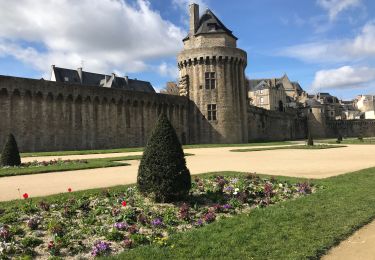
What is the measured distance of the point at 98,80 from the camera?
54562 millimetres

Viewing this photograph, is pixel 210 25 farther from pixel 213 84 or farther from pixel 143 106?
pixel 143 106

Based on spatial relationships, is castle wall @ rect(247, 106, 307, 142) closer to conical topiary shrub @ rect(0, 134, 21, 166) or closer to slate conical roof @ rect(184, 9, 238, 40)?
slate conical roof @ rect(184, 9, 238, 40)

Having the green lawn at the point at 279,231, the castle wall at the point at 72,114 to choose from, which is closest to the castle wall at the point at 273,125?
the castle wall at the point at 72,114

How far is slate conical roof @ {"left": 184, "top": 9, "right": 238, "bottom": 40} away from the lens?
4441cm

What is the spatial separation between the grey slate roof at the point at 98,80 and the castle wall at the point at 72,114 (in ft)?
42.7

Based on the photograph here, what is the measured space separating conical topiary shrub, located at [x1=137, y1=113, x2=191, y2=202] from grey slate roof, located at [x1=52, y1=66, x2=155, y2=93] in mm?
42358

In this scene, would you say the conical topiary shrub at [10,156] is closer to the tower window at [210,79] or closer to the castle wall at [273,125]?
the tower window at [210,79]

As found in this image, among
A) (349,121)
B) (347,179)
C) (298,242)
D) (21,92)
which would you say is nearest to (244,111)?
(21,92)

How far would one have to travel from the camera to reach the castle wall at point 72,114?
97.3 ft

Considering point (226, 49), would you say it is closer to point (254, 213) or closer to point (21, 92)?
point (21, 92)

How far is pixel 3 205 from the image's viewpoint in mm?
7570

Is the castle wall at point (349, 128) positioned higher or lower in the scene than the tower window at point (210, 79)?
lower

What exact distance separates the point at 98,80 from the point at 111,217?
49785mm

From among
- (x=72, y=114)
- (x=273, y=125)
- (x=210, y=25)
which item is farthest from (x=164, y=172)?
(x=273, y=125)
